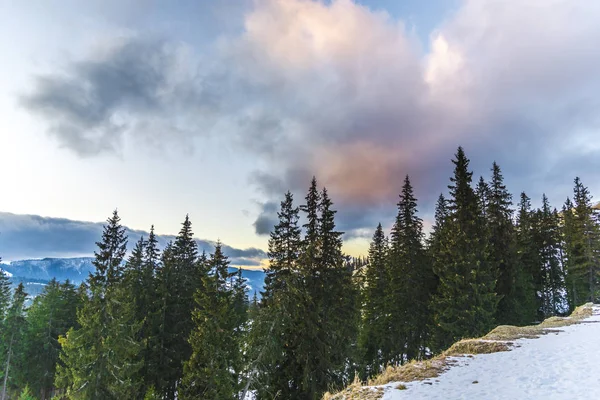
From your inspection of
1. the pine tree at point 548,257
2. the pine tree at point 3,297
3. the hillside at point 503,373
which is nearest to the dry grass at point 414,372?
the hillside at point 503,373

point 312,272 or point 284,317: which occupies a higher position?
point 312,272

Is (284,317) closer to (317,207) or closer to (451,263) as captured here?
(317,207)

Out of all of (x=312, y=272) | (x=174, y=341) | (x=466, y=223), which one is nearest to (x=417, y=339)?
(x=466, y=223)

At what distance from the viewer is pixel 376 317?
41.5m

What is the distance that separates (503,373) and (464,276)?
17.7 m

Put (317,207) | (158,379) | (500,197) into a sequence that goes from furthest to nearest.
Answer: (500,197), (158,379), (317,207)

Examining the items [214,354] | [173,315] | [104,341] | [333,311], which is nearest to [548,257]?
[333,311]

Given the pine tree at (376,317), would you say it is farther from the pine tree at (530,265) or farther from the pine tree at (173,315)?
the pine tree at (173,315)

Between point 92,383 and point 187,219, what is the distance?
1791 cm

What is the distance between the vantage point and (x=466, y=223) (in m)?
29.1

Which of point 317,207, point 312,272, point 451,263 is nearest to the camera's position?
point 312,272

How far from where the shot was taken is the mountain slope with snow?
8984 mm

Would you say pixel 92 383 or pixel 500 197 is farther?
pixel 500 197

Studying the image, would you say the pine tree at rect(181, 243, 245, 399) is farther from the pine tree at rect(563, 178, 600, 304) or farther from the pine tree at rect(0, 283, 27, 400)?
the pine tree at rect(563, 178, 600, 304)
